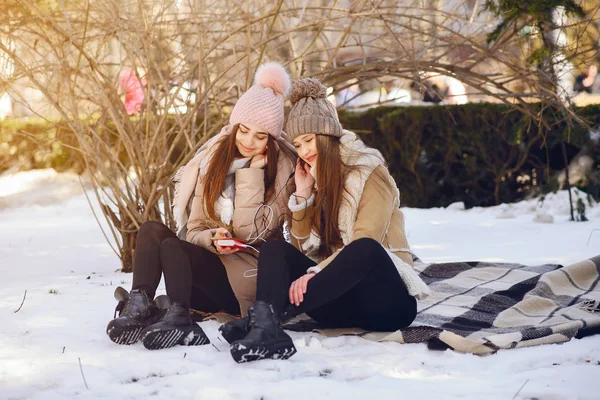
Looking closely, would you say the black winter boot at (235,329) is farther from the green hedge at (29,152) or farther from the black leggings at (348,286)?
the green hedge at (29,152)

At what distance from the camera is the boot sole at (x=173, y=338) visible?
3.11 m

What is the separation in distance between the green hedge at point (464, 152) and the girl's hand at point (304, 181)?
13.7 ft

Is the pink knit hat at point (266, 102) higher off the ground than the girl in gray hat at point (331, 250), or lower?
higher

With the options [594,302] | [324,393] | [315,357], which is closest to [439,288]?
[594,302]

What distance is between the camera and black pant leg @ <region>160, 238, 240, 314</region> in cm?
334

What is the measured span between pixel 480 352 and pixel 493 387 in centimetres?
43

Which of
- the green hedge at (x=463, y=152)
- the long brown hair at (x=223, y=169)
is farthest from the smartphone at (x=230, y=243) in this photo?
the green hedge at (x=463, y=152)

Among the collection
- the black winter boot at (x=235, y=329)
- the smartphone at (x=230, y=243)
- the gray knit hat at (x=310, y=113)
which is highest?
the gray knit hat at (x=310, y=113)

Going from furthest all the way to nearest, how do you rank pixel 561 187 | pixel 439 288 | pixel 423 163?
pixel 423 163, pixel 561 187, pixel 439 288

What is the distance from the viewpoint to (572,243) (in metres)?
5.93

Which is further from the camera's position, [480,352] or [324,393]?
[480,352]

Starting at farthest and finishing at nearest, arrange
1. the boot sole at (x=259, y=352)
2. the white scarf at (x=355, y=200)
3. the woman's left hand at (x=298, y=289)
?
the white scarf at (x=355, y=200) < the woman's left hand at (x=298, y=289) < the boot sole at (x=259, y=352)

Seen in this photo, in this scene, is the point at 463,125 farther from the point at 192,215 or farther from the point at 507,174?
the point at 192,215

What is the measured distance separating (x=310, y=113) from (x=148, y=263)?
95 cm
